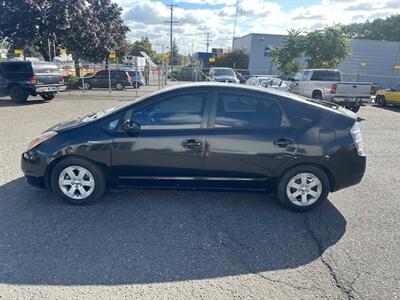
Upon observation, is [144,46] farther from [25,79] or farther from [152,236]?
[152,236]

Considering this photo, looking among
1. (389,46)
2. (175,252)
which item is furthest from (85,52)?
(389,46)

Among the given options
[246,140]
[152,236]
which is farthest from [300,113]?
[152,236]

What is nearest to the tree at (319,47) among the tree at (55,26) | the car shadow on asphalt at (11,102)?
the tree at (55,26)

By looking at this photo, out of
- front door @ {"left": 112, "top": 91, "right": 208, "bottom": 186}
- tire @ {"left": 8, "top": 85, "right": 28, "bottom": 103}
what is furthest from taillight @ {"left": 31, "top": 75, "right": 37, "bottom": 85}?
front door @ {"left": 112, "top": 91, "right": 208, "bottom": 186}

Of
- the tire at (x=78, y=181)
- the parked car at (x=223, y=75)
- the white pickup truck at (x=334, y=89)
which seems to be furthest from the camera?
the parked car at (x=223, y=75)

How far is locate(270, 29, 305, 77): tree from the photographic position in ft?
81.2

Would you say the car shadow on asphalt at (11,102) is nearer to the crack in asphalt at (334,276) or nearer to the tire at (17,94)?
the tire at (17,94)

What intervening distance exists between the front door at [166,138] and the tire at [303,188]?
3.63ft

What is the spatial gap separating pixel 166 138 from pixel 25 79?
1229 cm

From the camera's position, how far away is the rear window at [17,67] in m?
13.2

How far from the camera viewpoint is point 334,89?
12555 millimetres

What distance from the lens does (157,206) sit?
4.03 meters

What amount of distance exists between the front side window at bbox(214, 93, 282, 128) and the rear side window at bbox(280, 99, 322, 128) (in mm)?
125

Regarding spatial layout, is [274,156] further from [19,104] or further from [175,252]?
[19,104]
